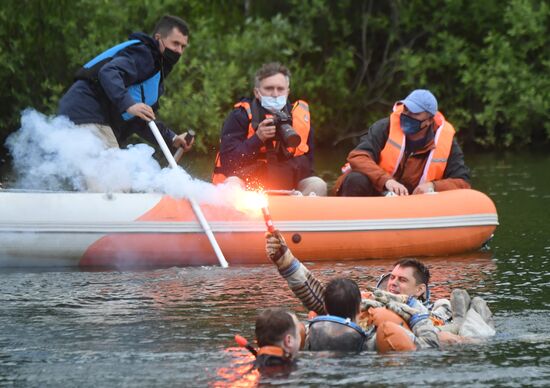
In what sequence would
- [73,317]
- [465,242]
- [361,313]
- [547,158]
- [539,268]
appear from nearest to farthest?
1. [361,313]
2. [73,317]
3. [539,268]
4. [465,242]
5. [547,158]

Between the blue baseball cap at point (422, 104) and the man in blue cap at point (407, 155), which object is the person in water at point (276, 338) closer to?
the man in blue cap at point (407, 155)

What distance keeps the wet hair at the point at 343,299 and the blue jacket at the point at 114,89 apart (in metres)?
3.07

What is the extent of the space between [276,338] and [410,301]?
1.00 m

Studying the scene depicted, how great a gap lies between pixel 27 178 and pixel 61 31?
7.76 metres

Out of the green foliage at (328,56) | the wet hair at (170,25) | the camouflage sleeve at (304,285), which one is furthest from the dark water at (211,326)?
the green foliage at (328,56)

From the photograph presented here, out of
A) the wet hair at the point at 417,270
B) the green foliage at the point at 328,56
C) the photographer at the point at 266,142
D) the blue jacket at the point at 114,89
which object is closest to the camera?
the wet hair at the point at 417,270

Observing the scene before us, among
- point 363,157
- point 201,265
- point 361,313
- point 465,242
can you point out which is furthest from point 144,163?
point 361,313

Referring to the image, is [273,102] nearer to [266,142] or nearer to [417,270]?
[266,142]

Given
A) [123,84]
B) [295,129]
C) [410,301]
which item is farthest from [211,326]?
[295,129]

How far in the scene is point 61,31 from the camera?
16422 mm

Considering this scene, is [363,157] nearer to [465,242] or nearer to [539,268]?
[465,242]

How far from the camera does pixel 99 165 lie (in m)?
8.48

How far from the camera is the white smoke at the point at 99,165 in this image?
8.36 metres

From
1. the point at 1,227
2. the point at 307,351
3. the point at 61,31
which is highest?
the point at 61,31
